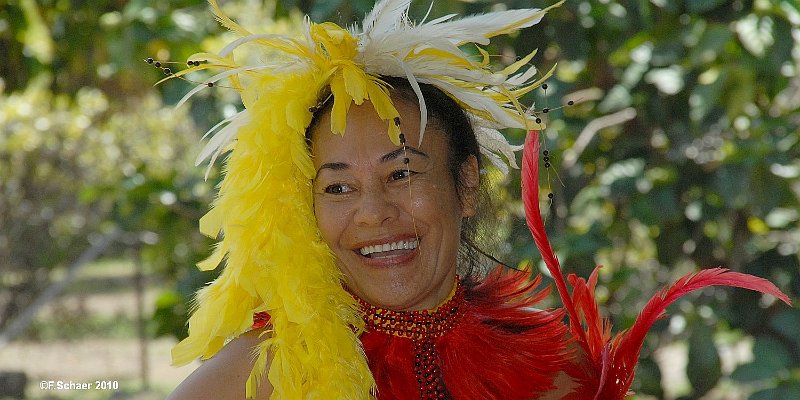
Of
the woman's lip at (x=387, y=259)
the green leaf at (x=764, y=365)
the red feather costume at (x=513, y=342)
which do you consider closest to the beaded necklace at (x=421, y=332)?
the red feather costume at (x=513, y=342)

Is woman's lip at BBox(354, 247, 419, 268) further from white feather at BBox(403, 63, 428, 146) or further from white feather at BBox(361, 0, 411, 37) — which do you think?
white feather at BBox(361, 0, 411, 37)

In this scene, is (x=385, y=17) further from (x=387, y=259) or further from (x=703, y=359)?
(x=703, y=359)

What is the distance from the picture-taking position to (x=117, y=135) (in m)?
5.95

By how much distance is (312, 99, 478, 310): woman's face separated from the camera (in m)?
1.89

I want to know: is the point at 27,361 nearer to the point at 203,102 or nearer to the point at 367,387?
the point at 203,102

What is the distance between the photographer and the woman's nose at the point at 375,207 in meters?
1.87

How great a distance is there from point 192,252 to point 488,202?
1773 millimetres

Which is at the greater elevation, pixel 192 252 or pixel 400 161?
pixel 400 161

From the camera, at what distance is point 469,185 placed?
82.8 inches

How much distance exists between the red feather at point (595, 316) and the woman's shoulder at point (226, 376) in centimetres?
60

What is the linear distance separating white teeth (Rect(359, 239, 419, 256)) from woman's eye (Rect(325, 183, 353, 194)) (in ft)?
0.37

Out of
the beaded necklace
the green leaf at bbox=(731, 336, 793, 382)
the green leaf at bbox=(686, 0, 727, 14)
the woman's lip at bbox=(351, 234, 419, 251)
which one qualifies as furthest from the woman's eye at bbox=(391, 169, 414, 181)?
the green leaf at bbox=(731, 336, 793, 382)

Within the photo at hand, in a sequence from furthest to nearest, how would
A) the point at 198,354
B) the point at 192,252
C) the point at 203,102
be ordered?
1. the point at 192,252
2. the point at 203,102
3. the point at 198,354

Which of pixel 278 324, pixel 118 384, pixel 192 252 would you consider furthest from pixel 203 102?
pixel 118 384
